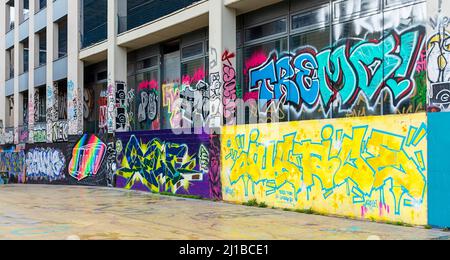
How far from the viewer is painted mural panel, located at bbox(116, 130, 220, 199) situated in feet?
53.2

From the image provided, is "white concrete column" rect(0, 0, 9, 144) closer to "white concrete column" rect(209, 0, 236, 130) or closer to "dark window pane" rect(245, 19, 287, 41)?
"white concrete column" rect(209, 0, 236, 130)

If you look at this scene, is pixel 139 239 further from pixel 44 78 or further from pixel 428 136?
pixel 44 78

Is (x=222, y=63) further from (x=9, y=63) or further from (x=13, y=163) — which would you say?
(x=9, y=63)

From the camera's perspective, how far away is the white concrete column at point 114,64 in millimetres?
22172

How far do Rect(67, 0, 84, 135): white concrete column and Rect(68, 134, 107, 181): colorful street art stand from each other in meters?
1.30

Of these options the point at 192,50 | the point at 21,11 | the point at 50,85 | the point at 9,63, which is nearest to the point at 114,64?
the point at 192,50

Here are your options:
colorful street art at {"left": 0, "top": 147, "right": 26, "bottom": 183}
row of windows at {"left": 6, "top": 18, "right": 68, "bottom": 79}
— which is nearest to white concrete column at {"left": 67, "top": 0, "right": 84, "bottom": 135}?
row of windows at {"left": 6, "top": 18, "right": 68, "bottom": 79}

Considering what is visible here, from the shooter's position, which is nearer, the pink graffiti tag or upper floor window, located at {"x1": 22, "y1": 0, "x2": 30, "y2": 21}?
the pink graffiti tag

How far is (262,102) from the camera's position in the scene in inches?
640

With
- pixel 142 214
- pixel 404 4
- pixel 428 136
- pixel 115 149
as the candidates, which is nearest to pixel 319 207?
pixel 428 136

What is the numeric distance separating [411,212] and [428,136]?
1.63 meters

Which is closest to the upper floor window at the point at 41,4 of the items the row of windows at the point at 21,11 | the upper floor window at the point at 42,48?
the row of windows at the point at 21,11

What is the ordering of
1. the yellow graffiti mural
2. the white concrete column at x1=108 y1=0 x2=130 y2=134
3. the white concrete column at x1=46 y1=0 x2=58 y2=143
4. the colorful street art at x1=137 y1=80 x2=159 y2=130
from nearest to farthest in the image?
the yellow graffiti mural, the colorful street art at x1=137 y1=80 x2=159 y2=130, the white concrete column at x1=108 y1=0 x2=130 y2=134, the white concrete column at x1=46 y1=0 x2=58 y2=143

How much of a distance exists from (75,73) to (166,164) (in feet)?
33.6
